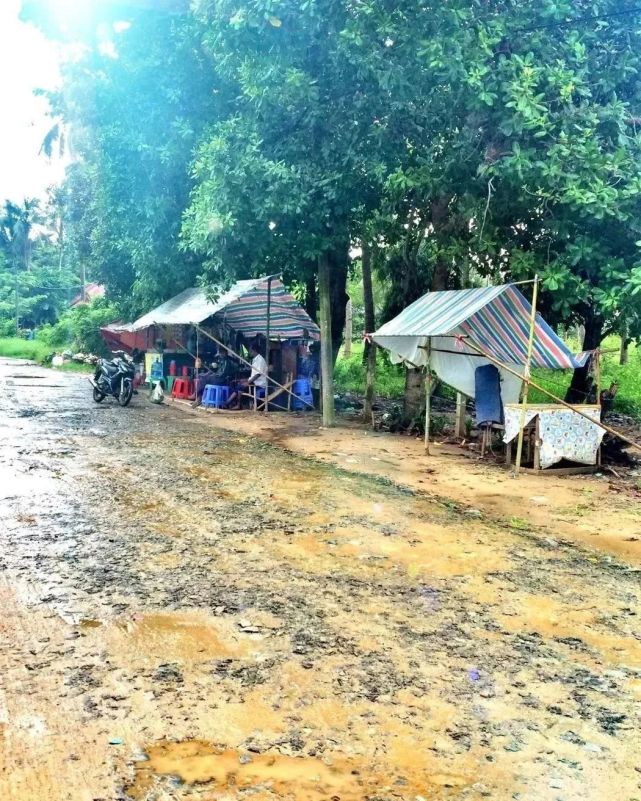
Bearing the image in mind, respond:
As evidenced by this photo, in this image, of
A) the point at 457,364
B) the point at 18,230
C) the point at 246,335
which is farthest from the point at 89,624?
the point at 18,230

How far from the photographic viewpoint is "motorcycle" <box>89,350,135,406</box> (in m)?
16.3

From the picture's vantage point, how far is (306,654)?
12.2 feet

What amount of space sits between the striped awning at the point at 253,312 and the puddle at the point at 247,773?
13.9 m

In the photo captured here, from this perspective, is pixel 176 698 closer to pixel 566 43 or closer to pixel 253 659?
pixel 253 659

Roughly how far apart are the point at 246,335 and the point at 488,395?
912 centimetres

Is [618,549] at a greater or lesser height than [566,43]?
lesser

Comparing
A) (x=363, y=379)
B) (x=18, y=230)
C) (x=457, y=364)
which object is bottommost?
(x=363, y=379)

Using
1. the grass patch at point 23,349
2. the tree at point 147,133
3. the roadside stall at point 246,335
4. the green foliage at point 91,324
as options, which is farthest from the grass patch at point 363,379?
the grass patch at point 23,349

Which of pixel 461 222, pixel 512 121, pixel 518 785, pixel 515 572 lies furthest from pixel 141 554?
pixel 461 222

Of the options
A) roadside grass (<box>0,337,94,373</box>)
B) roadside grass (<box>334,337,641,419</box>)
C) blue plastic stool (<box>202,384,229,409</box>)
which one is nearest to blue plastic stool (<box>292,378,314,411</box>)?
blue plastic stool (<box>202,384,229,409</box>)

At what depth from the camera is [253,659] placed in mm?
3637

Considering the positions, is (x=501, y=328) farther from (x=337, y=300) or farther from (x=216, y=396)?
(x=216, y=396)

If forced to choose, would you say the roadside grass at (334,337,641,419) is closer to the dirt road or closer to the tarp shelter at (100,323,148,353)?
the tarp shelter at (100,323,148,353)

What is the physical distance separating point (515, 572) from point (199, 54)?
13991 mm
